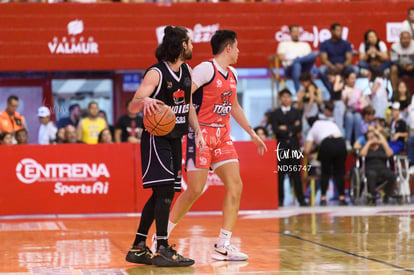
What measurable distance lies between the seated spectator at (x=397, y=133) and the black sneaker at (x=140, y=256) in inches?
379

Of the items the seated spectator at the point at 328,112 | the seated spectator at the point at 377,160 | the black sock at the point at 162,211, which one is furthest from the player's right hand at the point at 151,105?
the seated spectator at the point at 328,112

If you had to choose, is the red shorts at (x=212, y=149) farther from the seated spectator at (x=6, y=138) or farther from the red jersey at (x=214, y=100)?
the seated spectator at (x=6, y=138)

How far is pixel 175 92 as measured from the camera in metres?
7.73

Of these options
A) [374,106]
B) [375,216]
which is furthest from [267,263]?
[374,106]

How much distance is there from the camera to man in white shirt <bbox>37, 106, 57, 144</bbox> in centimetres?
1592

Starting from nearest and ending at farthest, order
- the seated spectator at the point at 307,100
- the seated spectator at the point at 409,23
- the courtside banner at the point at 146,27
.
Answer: the seated spectator at the point at 307,100 < the courtside banner at the point at 146,27 < the seated spectator at the point at 409,23

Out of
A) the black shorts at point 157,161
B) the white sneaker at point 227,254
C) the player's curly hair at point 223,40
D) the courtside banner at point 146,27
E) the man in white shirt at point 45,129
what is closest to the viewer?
the black shorts at point 157,161

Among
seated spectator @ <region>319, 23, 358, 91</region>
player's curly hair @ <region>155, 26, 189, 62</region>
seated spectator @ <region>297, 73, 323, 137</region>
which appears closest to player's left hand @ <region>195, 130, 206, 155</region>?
player's curly hair @ <region>155, 26, 189, 62</region>

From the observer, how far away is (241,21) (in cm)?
1864

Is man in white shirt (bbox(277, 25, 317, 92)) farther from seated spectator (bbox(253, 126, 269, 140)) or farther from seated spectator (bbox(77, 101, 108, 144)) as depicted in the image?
seated spectator (bbox(77, 101, 108, 144))

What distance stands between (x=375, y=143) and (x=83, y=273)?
9719 mm

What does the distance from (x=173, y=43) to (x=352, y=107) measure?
9861 millimetres

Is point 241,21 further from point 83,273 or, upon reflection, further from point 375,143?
point 83,273

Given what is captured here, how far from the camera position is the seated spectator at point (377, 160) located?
15.9 m
